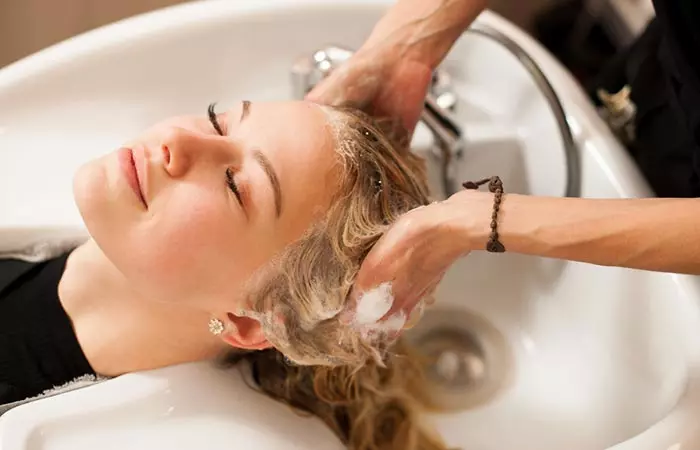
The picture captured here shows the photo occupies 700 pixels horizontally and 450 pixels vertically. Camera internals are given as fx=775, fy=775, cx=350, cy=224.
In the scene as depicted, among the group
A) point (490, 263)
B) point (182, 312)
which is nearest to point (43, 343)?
point (182, 312)

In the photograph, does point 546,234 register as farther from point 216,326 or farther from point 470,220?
point 216,326

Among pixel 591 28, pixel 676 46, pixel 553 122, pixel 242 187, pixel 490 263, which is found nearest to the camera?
pixel 242 187

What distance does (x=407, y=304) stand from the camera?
101cm

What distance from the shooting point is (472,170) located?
1455mm

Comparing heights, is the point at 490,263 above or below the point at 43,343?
below

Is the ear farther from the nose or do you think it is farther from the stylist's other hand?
the stylist's other hand

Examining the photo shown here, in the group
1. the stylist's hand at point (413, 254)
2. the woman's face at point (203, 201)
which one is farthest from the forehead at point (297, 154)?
the stylist's hand at point (413, 254)

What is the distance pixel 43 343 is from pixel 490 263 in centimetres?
81

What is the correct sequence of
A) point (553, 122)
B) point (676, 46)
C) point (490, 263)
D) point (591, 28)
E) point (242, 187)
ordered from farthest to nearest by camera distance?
point (591, 28)
point (490, 263)
point (553, 122)
point (676, 46)
point (242, 187)

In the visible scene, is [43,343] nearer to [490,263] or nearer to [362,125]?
[362,125]

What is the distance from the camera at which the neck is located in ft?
3.69

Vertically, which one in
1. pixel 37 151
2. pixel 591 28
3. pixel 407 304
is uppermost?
pixel 37 151

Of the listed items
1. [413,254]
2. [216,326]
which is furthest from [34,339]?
[413,254]

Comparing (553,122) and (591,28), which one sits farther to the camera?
(591,28)
